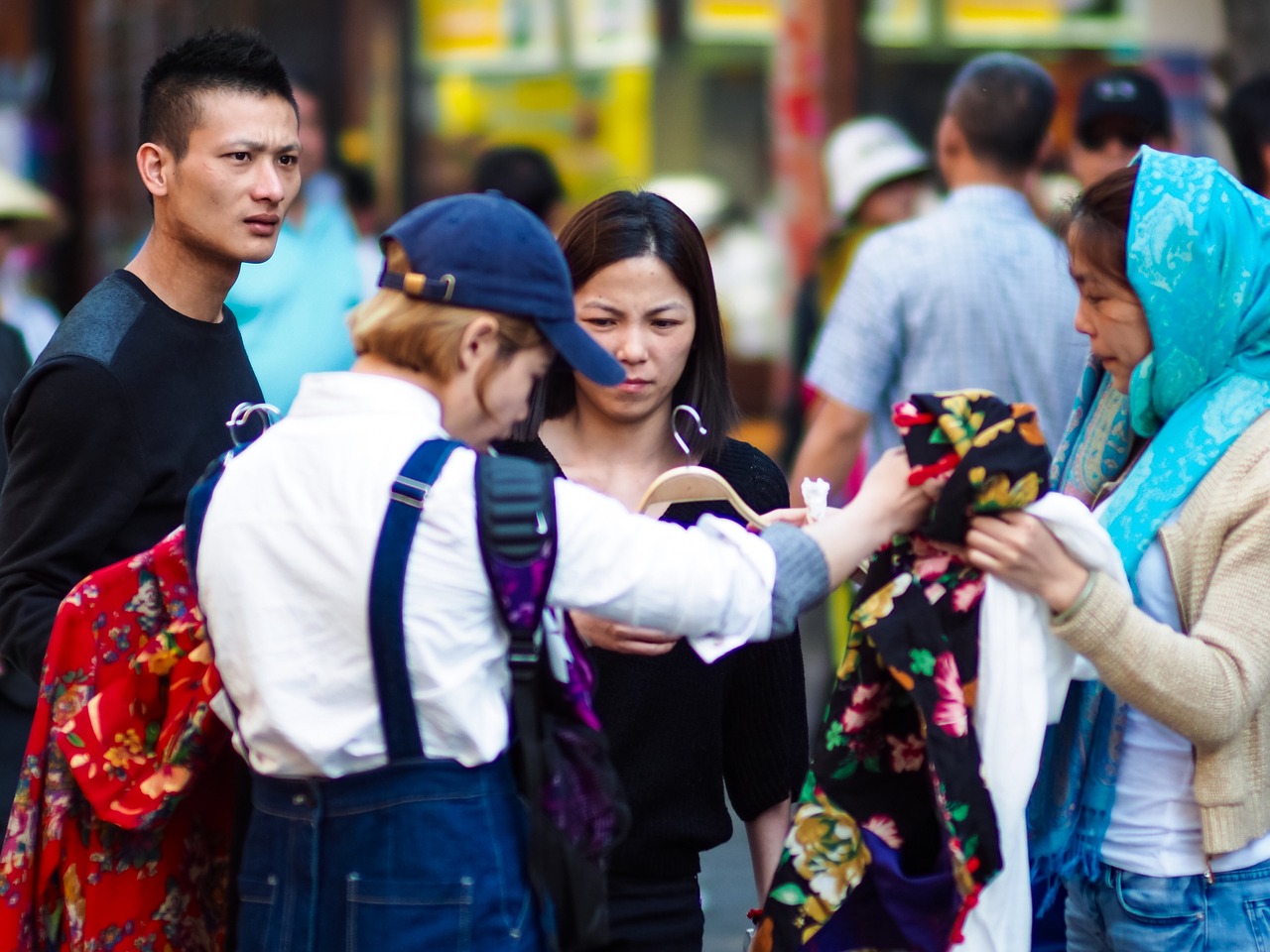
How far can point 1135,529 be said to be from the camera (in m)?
2.64

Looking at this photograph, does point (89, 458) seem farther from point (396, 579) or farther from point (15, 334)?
point (15, 334)

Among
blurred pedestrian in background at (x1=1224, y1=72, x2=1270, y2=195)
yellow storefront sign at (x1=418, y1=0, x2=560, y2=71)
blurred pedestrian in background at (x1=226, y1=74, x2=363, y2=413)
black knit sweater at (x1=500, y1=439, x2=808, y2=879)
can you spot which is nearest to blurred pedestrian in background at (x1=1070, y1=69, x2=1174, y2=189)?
blurred pedestrian in background at (x1=1224, y1=72, x2=1270, y2=195)

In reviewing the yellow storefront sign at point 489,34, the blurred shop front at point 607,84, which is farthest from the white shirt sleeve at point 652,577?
the yellow storefront sign at point 489,34

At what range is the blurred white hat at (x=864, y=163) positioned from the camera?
7.14m

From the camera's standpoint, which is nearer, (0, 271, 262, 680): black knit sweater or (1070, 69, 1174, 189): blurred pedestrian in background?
(0, 271, 262, 680): black knit sweater

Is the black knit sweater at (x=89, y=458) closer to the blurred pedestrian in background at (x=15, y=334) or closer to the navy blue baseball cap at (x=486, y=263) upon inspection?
the blurred pedestrian in background at (x=15, y=334)

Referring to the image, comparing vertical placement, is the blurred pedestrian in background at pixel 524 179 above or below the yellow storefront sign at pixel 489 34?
below

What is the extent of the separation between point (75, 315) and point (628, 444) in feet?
3.27

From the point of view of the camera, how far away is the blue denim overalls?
2.12m

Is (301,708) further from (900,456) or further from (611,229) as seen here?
(611,229)

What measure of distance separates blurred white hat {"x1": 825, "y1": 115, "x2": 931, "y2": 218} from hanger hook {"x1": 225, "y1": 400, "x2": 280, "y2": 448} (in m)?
4.57

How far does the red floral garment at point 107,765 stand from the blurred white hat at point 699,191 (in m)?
8.12

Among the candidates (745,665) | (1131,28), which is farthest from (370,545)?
(1131,28)

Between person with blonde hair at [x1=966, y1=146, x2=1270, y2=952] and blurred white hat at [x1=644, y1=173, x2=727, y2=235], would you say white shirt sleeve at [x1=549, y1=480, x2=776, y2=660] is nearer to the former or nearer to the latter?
person with blonde hair at [x1=966, y1=146, x2=1270, y2=952]
